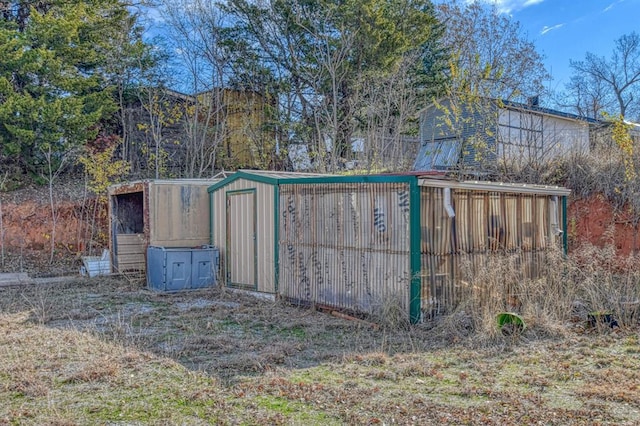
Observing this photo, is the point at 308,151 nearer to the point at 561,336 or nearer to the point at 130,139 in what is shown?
the point at 130,139

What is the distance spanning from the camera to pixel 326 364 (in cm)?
469

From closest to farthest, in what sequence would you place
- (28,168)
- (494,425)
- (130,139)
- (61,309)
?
(494,425) < (61,309) < (28,168) < (130,139)

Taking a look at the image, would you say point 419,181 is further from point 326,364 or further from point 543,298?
point 326,364

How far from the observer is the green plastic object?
556cm

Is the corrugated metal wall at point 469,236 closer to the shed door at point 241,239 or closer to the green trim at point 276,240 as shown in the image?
the green trim at point 276,240

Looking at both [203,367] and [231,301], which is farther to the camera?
[231,301]

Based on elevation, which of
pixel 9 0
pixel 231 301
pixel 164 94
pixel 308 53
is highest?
pixel 9 0

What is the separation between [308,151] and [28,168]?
812cm

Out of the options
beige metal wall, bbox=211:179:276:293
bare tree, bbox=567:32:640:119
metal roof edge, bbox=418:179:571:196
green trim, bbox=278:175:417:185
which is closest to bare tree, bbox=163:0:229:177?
beige metal wall, bbox=211:179:276:293

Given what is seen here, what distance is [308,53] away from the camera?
1628 cm

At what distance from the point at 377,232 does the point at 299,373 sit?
2.65 metres

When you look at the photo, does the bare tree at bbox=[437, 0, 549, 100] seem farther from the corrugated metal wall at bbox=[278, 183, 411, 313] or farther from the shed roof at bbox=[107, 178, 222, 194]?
the corrugated metal wall at bbox=[278, 183, 411, 313]

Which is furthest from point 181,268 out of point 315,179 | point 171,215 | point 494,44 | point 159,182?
point 494,44

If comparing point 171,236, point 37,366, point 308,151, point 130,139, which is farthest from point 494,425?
point 130,139
